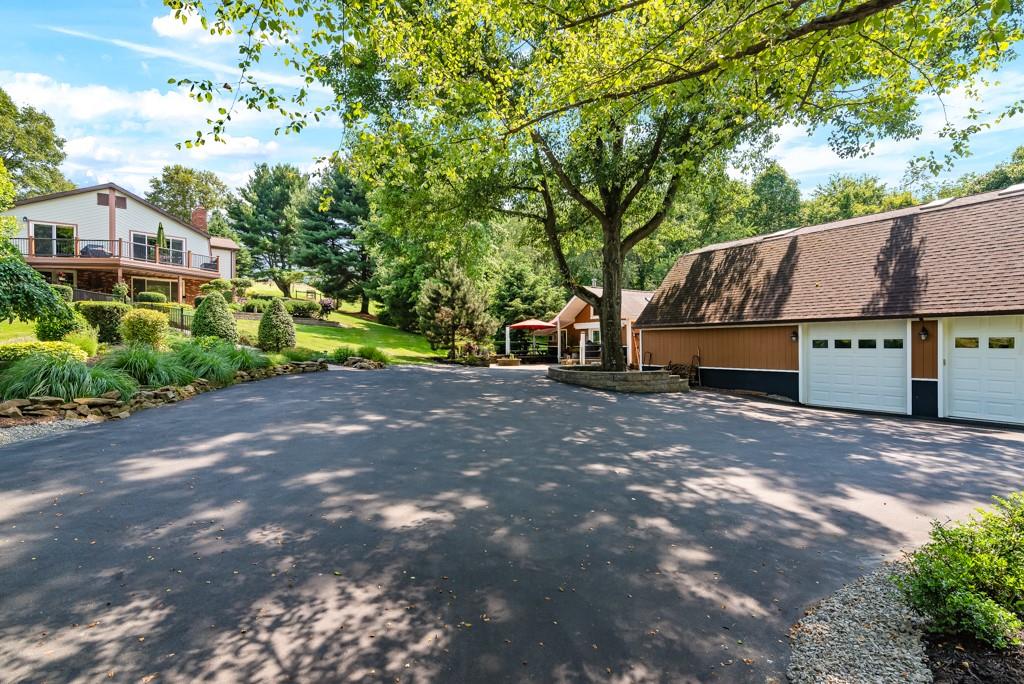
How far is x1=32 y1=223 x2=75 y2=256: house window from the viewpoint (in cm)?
2443

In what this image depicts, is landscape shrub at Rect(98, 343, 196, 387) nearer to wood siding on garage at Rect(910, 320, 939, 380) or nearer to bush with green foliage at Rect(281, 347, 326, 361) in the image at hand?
bush with green foliage at Rect(281, 347, 326, 361)

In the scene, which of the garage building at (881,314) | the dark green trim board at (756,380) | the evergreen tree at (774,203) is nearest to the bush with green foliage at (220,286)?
the garage building at (881,314)

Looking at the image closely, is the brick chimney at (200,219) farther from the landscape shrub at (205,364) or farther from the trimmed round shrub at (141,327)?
the landscape shrub at (205,364)

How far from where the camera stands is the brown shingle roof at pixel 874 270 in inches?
439

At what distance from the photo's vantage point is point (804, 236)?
1571 cm

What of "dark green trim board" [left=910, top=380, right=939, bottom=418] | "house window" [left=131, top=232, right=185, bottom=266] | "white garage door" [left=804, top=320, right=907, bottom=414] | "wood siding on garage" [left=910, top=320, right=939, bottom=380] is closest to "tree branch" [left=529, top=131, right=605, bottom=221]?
"white garage door" [left=804, top=320, right=907, bottom=414]

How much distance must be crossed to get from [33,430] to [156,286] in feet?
89.1

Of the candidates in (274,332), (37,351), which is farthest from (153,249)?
(37,351)

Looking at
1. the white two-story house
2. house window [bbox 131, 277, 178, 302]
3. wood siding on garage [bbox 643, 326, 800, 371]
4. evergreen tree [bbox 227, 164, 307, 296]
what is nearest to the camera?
wood siding on garage [bbox 643, 326, 800, 371]

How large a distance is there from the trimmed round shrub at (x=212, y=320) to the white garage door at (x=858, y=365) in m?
18.4

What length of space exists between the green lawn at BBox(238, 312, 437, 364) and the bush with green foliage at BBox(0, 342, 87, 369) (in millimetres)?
11912

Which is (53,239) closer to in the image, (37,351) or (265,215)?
(265,215)

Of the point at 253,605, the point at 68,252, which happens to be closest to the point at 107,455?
the point at 253,605

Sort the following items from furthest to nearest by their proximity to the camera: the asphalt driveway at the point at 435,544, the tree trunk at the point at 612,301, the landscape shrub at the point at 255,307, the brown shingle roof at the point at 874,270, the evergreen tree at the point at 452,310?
the landscape shrub at the point at 255,307 → the evergreen tree at the point at 452,310 → the tree trunk at the point at 612,301 → the brown shingle roof at the point at 874,270 → the asphalt driveway at the point at 435,544
